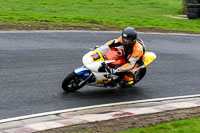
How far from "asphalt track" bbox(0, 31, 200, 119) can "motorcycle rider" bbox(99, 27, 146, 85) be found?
0.67 metres

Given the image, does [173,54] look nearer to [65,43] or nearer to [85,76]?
[65,43]

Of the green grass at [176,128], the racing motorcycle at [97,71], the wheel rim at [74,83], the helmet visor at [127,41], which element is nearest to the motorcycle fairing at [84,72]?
the racing motorcycle at [97,71]

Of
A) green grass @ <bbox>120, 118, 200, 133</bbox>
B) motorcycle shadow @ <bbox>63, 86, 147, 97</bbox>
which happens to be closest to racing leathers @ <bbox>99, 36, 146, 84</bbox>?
motorcycle shadow @ <bbox>63, 86, 147, 97</bbox>

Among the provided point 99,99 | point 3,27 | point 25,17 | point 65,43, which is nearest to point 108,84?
point 99,99

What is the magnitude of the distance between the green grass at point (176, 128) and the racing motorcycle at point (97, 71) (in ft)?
8.10

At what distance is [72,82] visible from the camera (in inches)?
363

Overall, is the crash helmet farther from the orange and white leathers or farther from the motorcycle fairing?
the motorcycle fairing

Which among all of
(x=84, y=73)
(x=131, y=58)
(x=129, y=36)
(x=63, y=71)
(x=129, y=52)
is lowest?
(x=63, y=71)

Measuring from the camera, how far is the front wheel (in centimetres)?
905

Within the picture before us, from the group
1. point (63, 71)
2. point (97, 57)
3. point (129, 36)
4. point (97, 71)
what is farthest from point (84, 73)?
point (63, 71)

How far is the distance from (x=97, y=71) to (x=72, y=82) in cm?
68

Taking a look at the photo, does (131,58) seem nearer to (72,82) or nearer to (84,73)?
(84,73)

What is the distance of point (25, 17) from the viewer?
19391mm

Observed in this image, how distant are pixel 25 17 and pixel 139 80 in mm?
10675
